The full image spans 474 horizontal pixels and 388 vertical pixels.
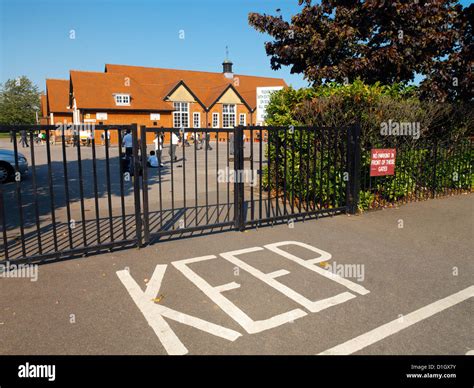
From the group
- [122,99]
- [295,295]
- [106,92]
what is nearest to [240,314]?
[295,295]

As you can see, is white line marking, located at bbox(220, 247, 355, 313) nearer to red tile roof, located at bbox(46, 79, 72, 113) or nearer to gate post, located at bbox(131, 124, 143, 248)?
gate post, located at bbox(131, 124, 143, 248)

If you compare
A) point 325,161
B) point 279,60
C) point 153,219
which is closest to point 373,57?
point 279,60

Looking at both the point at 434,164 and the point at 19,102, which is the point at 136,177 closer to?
the point at 434,164

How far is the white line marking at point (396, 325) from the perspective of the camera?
9.87ft

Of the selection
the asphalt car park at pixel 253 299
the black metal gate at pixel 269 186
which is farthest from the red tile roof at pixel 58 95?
the asphalt car park at pixel 253 299

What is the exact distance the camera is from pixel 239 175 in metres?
6.06

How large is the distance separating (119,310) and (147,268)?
110 cm

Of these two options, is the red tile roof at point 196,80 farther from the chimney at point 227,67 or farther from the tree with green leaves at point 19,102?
the tree with green leaves at point 19,102

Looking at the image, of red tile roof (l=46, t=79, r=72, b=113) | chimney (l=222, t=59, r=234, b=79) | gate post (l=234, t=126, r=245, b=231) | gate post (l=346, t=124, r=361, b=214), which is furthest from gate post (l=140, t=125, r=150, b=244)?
chimney (l=222, t=59, r=234, b=79)

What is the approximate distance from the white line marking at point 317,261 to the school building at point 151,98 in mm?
30433

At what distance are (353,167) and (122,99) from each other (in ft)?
119

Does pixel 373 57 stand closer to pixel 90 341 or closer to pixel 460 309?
pixel 460 309

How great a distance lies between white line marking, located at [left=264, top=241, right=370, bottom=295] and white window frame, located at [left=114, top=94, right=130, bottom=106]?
1449 inches

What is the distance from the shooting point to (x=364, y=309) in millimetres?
3676
